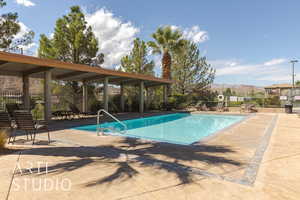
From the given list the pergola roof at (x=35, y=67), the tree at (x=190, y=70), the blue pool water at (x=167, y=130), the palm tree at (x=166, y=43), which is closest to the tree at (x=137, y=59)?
the palm tree at (x=166, y=43)

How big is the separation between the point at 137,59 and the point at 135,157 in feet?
68.9

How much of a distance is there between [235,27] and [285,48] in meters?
9.11

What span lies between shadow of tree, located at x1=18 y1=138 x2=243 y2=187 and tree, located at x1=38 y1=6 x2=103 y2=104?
1413 centimetres

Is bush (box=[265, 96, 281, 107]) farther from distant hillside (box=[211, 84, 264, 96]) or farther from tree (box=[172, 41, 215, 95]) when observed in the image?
tree (box=[172, 41, 215, 95])

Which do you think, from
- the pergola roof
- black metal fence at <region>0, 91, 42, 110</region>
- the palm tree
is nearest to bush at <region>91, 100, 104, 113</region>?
the pergola roof

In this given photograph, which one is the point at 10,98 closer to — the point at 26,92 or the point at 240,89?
the point at 26,92

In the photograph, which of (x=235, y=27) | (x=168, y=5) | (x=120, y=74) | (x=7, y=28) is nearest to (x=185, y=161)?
(x=120, y=74)

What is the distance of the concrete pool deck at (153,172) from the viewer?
2482 millimetres

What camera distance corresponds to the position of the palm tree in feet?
68.3

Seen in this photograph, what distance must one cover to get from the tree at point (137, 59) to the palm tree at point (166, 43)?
2.43 m

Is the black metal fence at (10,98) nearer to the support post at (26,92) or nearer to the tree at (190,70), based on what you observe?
the support post at (26,92)


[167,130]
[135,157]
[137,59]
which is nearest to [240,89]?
[137,59]

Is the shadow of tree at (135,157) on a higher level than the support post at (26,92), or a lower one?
lower

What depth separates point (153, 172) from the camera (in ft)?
10.4
